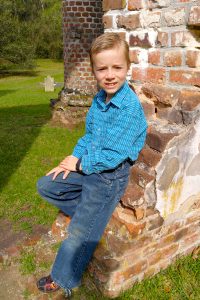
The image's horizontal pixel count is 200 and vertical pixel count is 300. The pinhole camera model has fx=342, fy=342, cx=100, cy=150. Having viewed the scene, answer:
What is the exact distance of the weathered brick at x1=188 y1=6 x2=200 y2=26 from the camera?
2186mm

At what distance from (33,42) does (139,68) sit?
3426 cm

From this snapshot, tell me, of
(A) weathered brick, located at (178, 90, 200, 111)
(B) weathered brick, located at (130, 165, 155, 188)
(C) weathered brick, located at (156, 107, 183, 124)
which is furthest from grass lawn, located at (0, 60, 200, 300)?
(A) weathered brick, located at (178, 90, 200, 111)

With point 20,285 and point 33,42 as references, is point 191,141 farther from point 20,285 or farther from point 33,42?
point 33,42

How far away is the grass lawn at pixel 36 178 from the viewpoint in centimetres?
269

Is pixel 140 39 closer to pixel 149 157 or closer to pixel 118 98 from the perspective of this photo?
pixel 118 98

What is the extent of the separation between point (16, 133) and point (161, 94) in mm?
5884

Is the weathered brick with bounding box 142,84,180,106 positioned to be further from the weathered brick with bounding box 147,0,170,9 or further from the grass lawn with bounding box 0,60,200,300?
the grass lawn with bounding box 0,60,200,300

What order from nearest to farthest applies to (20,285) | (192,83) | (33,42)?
1. (192,83)
2. (20,285)
3. (33,42)

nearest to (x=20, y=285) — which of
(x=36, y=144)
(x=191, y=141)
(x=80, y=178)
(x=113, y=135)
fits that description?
(x=80, y=178)

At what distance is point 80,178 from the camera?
2535mm

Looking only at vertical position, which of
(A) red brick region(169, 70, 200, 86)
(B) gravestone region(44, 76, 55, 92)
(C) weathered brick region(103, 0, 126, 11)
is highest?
(C) weathered brick region(103, 0, 126, 11)

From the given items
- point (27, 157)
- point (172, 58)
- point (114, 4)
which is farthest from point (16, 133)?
point (172, 58)

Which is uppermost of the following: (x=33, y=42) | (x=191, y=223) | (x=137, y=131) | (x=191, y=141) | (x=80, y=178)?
(x=137, y=131)

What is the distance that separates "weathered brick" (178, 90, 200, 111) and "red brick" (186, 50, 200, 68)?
18cm
